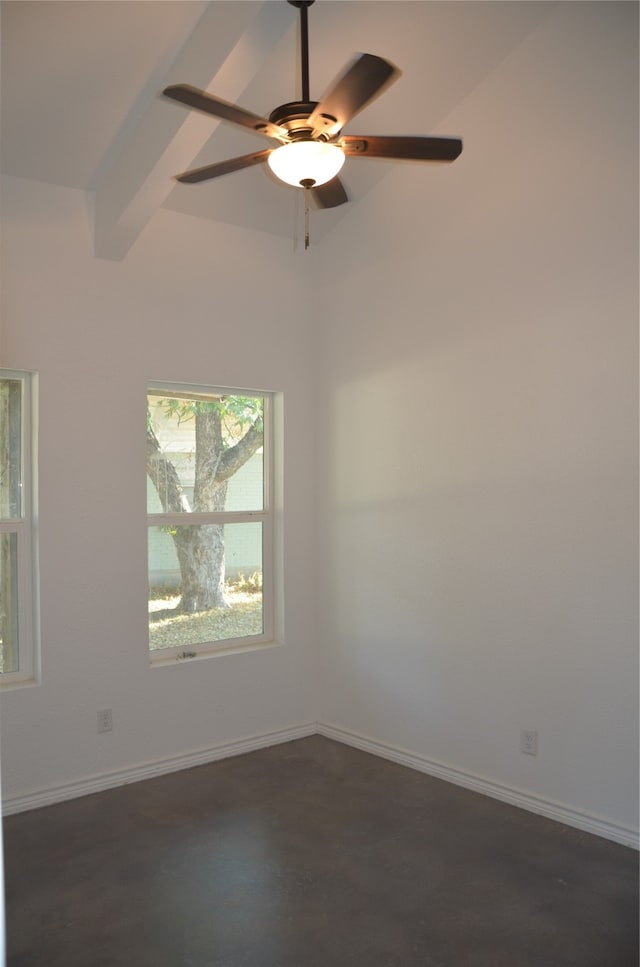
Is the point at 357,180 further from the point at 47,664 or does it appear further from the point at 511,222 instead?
the point at 47,664

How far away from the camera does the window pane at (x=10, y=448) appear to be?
357 centimetres

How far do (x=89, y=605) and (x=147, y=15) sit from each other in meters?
2.62

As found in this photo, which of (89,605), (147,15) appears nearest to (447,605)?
(89,605)

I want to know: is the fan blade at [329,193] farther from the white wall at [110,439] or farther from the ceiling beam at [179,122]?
the white wall at [110,439]

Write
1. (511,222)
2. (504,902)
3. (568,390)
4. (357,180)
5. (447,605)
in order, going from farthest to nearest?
(357,180), (447,605), (511,222), (568,390), (504,902)

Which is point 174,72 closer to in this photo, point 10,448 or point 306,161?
point 306,161

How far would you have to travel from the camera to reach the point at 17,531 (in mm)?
3590

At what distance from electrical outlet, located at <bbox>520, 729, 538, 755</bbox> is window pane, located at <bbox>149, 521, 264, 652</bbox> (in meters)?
1.72

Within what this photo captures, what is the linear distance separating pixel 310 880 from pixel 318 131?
2.68 metres

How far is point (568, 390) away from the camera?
3.35 m

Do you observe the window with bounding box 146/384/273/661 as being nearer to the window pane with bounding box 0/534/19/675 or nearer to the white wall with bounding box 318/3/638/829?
the white wall with bounding box 318/3/638/829

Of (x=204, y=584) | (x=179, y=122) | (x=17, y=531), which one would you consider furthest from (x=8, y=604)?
(x=179, y=122)

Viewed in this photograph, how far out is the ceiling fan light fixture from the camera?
2.33 meters

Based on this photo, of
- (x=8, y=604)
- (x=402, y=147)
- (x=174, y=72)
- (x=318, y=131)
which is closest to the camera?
(x=318, y=131)
